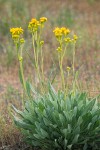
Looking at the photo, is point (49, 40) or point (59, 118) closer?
point (59, 118)

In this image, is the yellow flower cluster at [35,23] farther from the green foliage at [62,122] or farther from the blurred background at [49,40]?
the blurred background at [49,40]

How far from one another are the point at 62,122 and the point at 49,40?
3.65m

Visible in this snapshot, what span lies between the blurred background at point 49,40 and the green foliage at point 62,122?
1.52ft

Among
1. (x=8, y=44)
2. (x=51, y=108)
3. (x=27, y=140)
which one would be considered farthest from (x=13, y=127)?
(x=8, y=44)

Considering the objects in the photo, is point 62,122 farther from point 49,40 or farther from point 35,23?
point 49,40

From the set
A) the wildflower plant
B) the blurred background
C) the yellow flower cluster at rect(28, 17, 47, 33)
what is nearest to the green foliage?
the wildflower plant

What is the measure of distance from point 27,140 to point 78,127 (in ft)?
1.75

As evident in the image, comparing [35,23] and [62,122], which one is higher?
[35,23]

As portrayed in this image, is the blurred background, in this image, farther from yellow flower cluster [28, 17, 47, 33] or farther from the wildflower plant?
yellow flower cluster [28, 17, 47, 33]

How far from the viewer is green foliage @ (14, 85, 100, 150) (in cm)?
341

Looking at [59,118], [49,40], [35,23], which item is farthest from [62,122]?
[49,40]

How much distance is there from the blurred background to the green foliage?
0.46 m

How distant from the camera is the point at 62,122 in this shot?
340 cm

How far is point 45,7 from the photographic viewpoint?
8.48m
